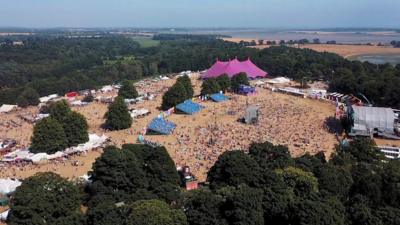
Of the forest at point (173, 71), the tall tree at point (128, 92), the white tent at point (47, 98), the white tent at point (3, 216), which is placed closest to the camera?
the white tent at point (3, 216)

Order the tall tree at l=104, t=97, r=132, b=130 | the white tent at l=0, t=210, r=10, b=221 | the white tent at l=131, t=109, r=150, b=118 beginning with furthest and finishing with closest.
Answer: the white tent at l=131, t=109, r=150, b=118
the tall tree at l=104, t=97, r=132, b=130
the white tent at l=0, t=210, r=10, b=221

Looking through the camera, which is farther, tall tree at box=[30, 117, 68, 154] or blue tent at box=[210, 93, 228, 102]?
blue tent at box=[210, 93, 228, 102]

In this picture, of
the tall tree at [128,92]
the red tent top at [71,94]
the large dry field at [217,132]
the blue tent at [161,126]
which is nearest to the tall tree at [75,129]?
the large dry field at [217,132]

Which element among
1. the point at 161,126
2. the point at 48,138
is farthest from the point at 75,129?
the point at 161,126

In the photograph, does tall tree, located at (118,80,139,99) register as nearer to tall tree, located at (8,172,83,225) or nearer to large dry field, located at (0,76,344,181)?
large dry field, located at (0,76,344,181)

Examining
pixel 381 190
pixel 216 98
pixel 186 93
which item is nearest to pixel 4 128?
pixel 186 93

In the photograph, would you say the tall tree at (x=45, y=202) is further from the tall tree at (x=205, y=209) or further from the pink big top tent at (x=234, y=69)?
the pink big top tent at (x=234, y=69)

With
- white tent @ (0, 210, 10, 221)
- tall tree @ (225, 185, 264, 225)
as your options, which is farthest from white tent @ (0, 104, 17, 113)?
tall tree @ (225, 185, 264, 225)
